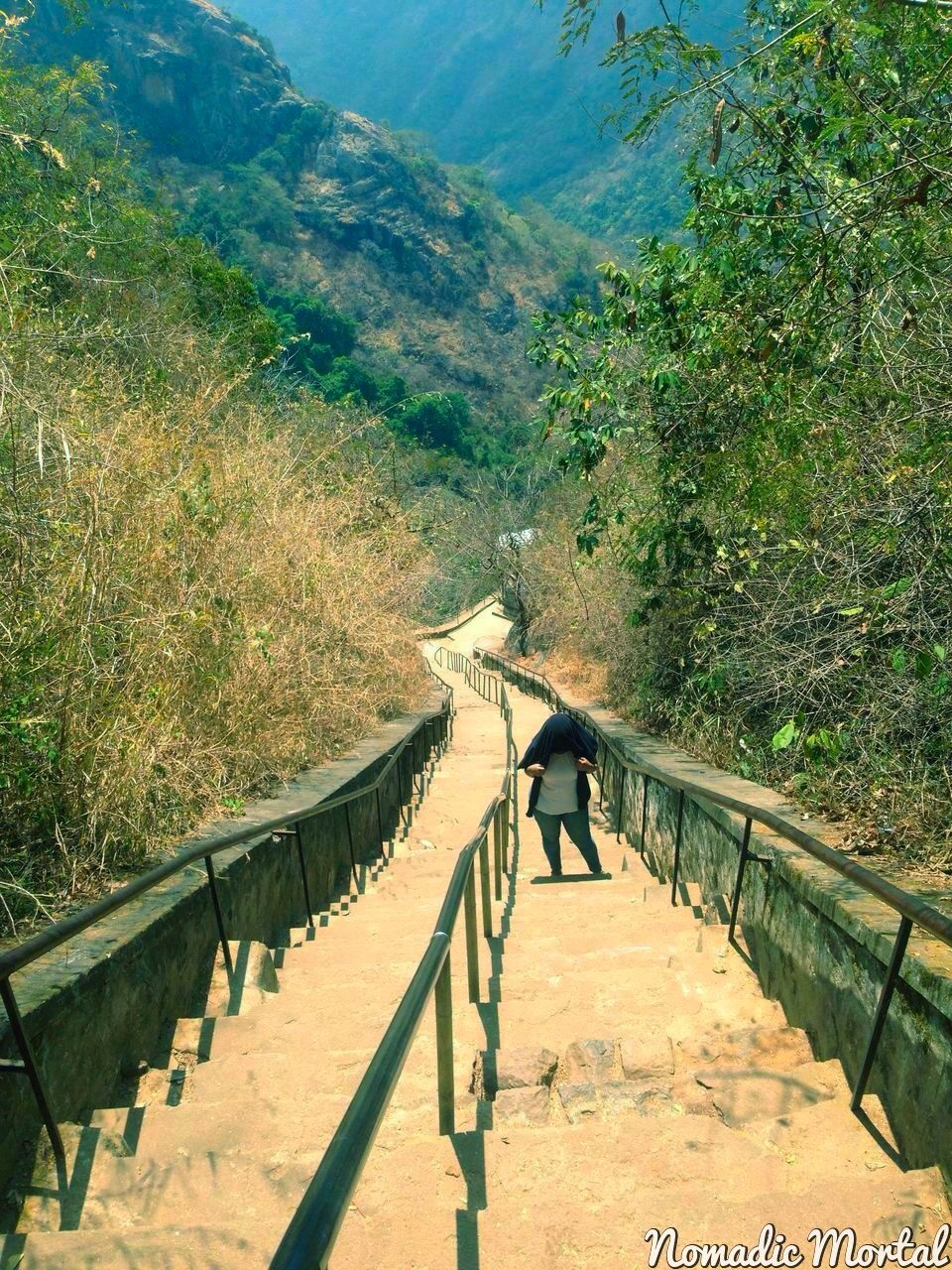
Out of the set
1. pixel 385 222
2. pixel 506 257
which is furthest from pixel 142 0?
pixel 506 257

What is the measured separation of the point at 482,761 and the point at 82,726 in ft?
40.7

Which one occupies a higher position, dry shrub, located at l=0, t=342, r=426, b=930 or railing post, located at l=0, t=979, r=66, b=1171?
dry shrub, located at l=0, t=342, r=426, b=930

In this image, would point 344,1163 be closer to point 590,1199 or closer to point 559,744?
point 590,1199

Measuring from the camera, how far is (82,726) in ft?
16.8

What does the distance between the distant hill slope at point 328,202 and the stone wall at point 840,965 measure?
256 ft

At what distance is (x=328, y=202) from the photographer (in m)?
94.2

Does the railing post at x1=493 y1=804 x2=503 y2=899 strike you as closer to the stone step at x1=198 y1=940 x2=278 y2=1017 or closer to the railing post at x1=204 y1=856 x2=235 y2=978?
the stone step at x1=198 y1=940 x2=278 y2=1017

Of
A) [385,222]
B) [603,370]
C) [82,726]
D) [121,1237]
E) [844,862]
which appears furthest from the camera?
[385,222]

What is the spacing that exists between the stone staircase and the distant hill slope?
3127 inches

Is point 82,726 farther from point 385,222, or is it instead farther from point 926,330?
point 385,222

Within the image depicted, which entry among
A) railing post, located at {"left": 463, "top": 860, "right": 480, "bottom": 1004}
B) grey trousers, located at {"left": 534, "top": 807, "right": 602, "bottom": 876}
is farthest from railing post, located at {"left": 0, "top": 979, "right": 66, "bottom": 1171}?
grey trousers, located at {"left": 534, "top": 807, "right": 602, "bottom": 876}

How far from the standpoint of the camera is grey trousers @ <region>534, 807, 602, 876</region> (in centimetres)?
802

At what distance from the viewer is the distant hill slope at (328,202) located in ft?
284

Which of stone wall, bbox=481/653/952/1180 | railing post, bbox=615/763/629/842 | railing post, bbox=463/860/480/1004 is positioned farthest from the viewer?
railing post, bbox=615/763/629/842
